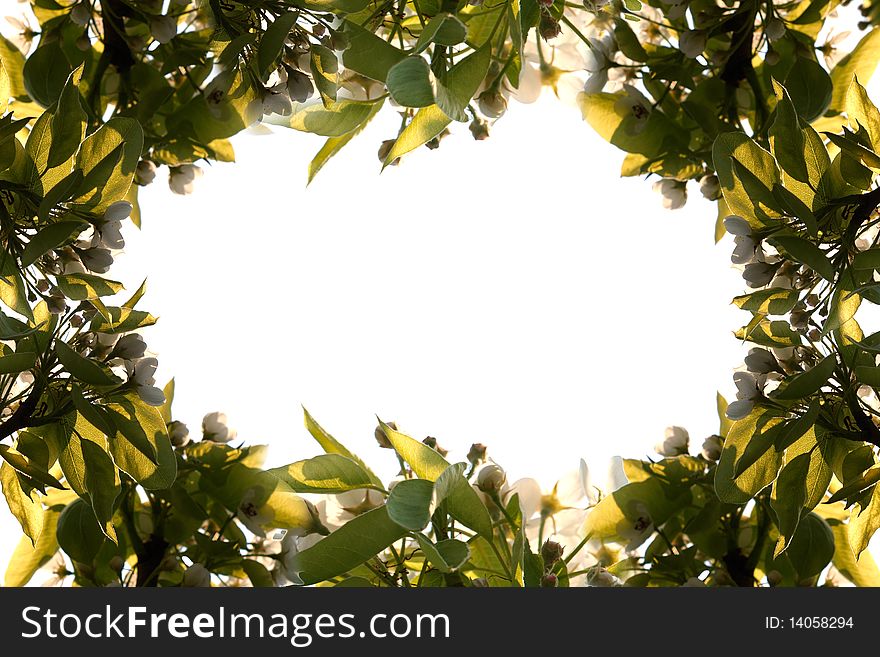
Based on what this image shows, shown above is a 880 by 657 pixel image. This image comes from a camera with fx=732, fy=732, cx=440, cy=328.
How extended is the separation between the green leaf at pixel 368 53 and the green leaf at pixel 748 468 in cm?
52

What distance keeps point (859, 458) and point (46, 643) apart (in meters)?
0.83

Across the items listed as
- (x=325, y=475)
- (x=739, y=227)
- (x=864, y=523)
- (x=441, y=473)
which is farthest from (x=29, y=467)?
(x=864, y=523)

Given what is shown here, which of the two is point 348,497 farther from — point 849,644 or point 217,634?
point 849,644

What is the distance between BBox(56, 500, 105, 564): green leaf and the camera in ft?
2.61

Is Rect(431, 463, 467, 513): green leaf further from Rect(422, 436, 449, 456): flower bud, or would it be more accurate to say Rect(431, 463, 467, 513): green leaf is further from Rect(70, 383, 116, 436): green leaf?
Rect(70, 383, 116, 436): green leaf

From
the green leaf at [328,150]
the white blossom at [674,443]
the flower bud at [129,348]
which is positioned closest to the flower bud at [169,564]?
the flower bud at [129,348]

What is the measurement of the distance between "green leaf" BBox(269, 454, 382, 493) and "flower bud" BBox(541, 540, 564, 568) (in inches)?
7.9

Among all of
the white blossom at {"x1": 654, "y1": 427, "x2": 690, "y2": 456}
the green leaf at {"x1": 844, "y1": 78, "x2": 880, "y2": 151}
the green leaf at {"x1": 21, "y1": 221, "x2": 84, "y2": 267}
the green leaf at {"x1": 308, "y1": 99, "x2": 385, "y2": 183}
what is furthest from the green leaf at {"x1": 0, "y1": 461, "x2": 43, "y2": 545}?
the green leaf at {"x1": 844, "y1": 78, "x2": 880, "y2": 151}

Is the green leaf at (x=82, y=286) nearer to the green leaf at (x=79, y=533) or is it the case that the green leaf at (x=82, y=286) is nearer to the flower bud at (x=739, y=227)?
the green leaf at (x=79, y=533)

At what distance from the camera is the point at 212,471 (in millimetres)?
824

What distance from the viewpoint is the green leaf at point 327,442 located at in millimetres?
806

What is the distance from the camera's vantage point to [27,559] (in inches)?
31.7

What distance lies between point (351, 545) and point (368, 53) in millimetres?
486

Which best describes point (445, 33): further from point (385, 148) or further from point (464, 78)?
point (385, 148)
